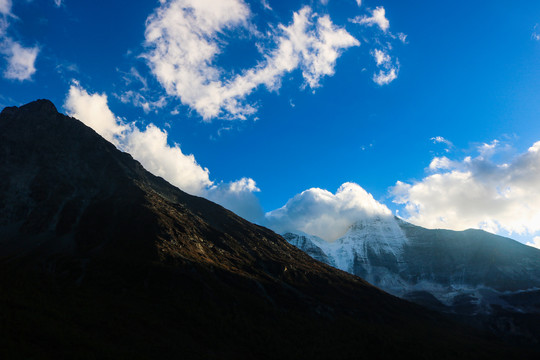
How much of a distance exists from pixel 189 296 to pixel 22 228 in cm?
9826

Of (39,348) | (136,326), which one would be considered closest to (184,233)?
(136,326)

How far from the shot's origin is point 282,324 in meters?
104

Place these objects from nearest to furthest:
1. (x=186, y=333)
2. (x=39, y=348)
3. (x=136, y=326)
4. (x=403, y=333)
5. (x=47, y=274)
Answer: (x=39, y=348) < (x=136, y=326) < (x=186, y=333) < (x=47, y=274) < (x=403, y=333)

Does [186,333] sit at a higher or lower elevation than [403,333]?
lower

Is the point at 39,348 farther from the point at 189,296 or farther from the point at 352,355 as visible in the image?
the point at 352,355

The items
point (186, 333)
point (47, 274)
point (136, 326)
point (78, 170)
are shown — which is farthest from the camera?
point (78, 170)

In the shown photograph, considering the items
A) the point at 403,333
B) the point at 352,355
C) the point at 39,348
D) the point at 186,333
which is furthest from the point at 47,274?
the point at 403,333

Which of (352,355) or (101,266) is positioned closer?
(352,355)

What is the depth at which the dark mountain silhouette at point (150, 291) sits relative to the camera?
220 feet

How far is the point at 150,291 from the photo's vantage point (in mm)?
99688

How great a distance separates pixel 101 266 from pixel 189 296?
109ft

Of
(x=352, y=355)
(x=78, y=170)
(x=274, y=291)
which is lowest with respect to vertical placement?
(x=352, y=355)

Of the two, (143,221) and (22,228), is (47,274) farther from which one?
(22,228)

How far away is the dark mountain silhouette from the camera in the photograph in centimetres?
6700
